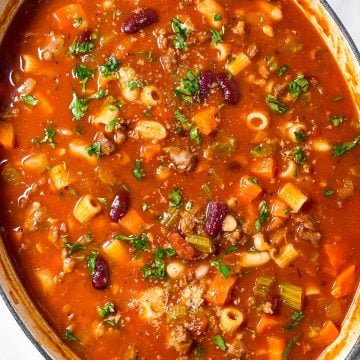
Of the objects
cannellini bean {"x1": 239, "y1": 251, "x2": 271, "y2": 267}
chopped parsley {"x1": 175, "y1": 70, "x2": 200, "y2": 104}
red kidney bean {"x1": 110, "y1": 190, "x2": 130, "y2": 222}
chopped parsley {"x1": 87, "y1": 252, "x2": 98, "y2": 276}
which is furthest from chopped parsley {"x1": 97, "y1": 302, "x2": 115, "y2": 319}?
chopped parsley {"x1": 175, "y1": 70, "x2": 200, "y2": 104}

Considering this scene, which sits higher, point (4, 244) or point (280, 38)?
point (280, 38)

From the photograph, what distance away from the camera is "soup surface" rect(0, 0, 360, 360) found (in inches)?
168

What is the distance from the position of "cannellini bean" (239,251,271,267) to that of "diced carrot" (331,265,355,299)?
21.0 inches

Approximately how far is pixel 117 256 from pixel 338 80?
6.55ft

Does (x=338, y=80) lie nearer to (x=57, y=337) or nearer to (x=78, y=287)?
(x=78, y=287)

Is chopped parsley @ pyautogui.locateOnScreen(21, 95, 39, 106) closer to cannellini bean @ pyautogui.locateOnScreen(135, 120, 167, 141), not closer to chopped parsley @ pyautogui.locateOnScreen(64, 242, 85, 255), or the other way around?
cannellini bean @ pyautogui.locateOnScreen(135, 120, 167, 141)

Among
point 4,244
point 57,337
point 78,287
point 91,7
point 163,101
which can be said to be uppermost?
point 91,7

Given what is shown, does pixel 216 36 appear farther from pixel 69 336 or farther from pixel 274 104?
pixel 69 336

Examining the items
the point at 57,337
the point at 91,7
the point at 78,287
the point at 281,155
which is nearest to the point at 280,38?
the point at 281,155

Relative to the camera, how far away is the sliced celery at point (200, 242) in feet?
14.0

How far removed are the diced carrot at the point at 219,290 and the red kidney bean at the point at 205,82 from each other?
125cm

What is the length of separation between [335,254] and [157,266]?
125cm

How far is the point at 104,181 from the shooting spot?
4.27 m

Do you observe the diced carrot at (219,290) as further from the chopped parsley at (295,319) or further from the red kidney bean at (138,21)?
the red kidney bean at (138,21)
